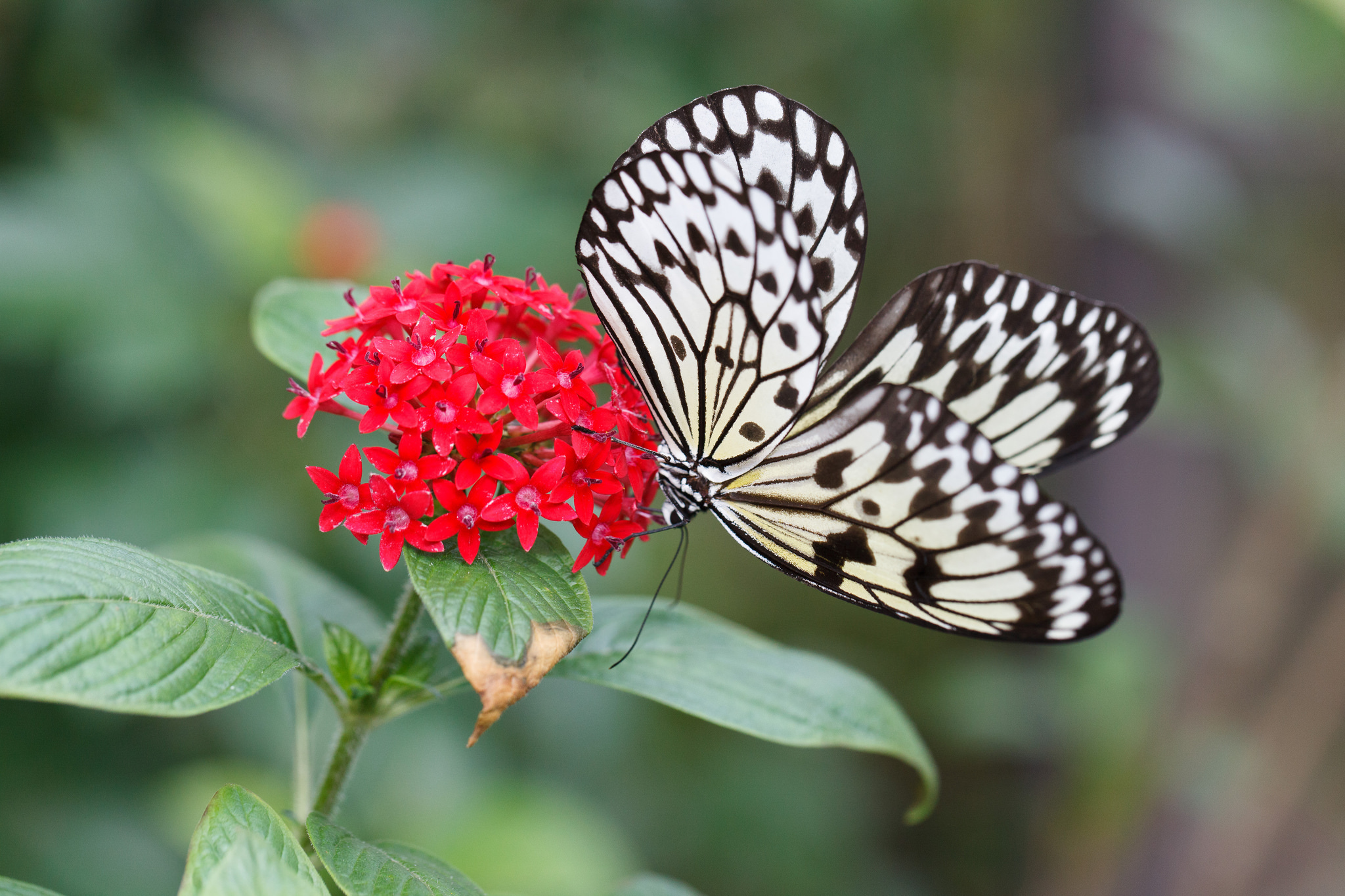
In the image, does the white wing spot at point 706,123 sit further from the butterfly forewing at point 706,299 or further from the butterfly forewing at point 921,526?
the butterfly forewing at point 921,526

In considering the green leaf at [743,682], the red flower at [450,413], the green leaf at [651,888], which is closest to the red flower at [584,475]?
the red flower at [450,413]

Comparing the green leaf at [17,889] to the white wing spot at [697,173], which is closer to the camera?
the green leaf at [17,889]

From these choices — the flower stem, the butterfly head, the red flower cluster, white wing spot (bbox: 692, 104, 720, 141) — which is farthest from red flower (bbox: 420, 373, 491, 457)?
white wing spot (bbox: 692, 104, 720, 141)

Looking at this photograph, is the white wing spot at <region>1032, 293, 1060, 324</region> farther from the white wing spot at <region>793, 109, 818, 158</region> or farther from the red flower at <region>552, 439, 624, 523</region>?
the red flower at <region>552, 439, 624, 523</region>

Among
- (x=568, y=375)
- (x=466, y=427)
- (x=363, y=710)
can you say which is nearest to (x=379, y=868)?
(x=363, y=710)

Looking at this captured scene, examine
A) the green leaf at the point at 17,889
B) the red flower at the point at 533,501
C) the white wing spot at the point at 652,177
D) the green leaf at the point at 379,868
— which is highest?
the white wing spot at the point at 652,177

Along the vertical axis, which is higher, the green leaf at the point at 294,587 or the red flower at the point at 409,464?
the red flower at the point at 409,464

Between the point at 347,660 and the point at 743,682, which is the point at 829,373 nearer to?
the point at 743,682
